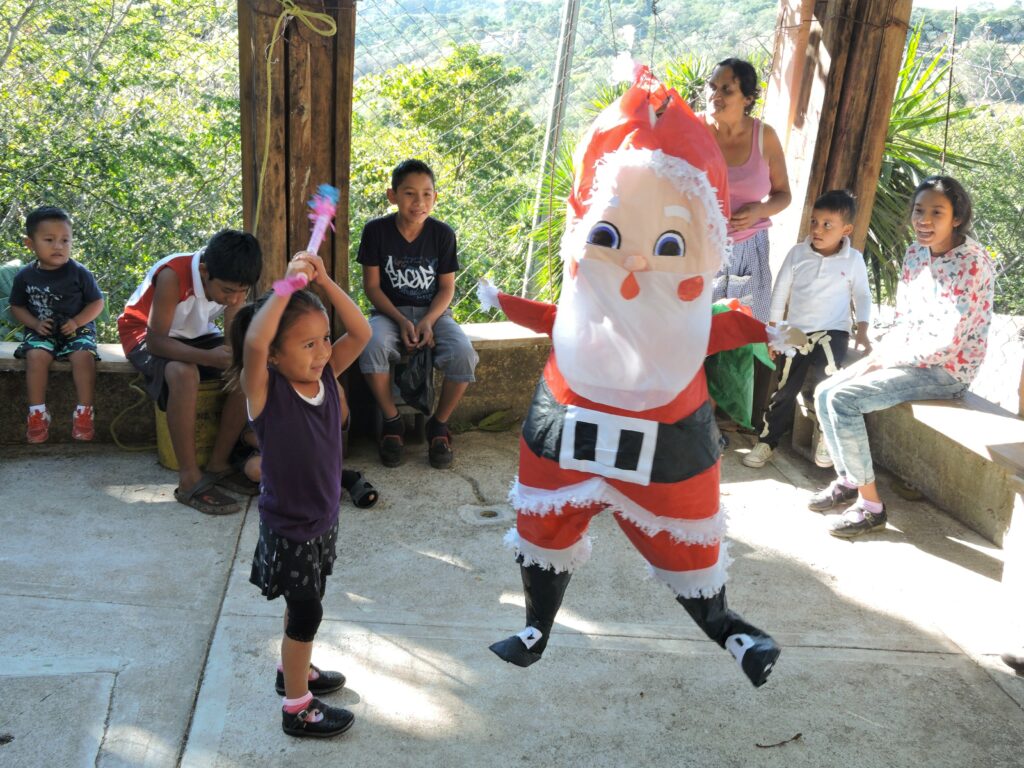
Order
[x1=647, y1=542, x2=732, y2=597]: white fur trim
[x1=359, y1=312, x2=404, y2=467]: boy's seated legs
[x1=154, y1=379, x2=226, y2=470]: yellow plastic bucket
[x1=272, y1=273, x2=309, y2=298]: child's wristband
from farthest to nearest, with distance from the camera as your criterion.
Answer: [x1=359, y1=312, x2=404, y2=467]: boy's seated legs < [x1=154, y1=379, x2=226, y2=470]: yellow plastic bucket < [x1=647, y1=542, x2=732, y2=597]: white fur trim < [x1=272, y1=273, x2=309, y2=298]: child's wristband

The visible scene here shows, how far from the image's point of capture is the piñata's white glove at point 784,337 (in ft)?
7.18

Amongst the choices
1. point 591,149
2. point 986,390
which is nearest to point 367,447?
point 591,149

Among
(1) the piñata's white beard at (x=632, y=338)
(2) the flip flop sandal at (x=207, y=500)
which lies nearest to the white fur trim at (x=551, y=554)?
(1) the piñata's white beard at (x=632, y=338)

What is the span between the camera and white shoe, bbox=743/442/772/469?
13.9 feet

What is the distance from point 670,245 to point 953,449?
2.33 m

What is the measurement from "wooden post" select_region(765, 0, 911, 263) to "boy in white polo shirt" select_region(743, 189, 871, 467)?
0.92ft

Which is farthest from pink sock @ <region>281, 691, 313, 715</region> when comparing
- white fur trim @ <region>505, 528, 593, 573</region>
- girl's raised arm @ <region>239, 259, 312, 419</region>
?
girl's raised arm @ <region>239, 259, 312, 419</region>

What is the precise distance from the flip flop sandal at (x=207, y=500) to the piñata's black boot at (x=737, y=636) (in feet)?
6.12

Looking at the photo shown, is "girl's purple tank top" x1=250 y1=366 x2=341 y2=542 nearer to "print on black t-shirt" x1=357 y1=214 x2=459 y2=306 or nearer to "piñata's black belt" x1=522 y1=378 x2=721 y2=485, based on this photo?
"piñata's black belt" x1=522 y1=378 x2=721 y2=485

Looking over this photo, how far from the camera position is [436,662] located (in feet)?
8.61

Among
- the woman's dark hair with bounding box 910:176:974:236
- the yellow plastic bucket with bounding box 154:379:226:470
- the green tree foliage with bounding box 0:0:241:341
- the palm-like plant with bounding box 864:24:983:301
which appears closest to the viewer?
the woman's dark hair with bounding box 910:176:974:236

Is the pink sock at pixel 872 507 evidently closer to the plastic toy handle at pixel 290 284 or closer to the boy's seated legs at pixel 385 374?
the boy's seated legs at pixel 385 374

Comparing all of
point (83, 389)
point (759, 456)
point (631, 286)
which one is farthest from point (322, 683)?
point (759, 456)

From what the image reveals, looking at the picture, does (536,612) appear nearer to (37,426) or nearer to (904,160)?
(37,426)
